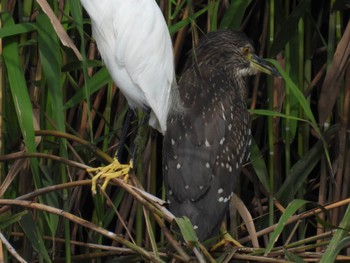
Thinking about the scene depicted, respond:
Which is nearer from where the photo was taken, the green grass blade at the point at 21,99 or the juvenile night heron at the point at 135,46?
the green grass blade at the point at 21,99

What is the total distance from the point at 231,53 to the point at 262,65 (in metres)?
0.19

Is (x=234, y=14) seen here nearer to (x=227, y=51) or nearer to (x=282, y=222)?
(x=227, y=51)

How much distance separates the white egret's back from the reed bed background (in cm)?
6

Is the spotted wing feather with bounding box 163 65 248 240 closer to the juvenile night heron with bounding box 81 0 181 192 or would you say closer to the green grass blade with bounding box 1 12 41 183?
the juvenile night heron with bounding box 81 0 181 192

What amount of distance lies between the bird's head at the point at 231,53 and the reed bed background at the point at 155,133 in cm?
5

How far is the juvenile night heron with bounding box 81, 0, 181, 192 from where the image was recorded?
2.21 metres

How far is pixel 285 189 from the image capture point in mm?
2436

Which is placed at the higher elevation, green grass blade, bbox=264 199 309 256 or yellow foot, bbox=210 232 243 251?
green grass blade, bbox=264 199 309 256

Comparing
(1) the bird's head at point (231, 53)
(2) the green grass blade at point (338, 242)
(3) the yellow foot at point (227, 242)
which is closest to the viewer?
(2) the green grass blade at point (338, 242)

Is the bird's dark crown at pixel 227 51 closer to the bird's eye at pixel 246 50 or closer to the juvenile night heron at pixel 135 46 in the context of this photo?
the bird's eye at pixel 246 50

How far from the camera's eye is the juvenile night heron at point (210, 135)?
222cm

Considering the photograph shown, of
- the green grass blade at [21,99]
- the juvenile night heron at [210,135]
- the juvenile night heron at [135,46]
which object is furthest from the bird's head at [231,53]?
the green grass blade at [21,99]

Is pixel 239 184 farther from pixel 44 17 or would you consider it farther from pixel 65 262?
pixel 44 17

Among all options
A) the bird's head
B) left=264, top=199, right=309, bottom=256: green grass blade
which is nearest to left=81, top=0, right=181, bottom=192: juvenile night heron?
the bird's head
